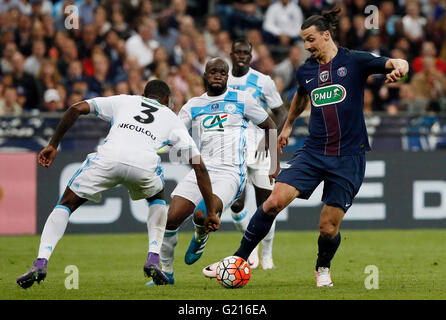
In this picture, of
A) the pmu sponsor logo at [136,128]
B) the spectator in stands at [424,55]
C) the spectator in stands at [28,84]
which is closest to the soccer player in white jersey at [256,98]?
the pmu sponsor logo at [136,128]

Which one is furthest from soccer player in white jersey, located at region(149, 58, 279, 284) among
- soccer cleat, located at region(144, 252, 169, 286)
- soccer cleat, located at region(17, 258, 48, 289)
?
soccer cleat, located at region(17, 258, 48, 289)

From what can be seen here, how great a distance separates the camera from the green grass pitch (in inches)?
302

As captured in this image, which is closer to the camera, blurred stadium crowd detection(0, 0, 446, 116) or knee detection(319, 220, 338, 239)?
knee detection(319, 220, 338, 239)

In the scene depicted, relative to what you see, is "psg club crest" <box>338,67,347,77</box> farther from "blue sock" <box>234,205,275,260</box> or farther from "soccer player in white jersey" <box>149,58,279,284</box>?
"blue sock" <box>234,205,275,260</box>

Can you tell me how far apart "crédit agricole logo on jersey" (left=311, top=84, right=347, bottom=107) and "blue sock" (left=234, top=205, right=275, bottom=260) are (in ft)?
3.77

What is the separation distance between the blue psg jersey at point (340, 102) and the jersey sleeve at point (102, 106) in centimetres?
187

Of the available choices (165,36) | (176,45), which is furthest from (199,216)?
(165,36)

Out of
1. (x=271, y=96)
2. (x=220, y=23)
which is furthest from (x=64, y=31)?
(x=271, y=96)

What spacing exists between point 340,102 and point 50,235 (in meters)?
2.88

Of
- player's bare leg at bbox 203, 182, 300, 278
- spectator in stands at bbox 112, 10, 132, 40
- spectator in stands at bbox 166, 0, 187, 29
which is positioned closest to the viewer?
player's bare leg at bbox 203, 182, 300, 278

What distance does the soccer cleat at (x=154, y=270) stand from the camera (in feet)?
26.3

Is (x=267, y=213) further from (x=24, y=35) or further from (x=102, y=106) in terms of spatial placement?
(x=24, y=35)

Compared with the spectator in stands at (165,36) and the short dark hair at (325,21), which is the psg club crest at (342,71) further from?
the spectator in stands at (165,36)

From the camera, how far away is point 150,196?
8406 millimetres
